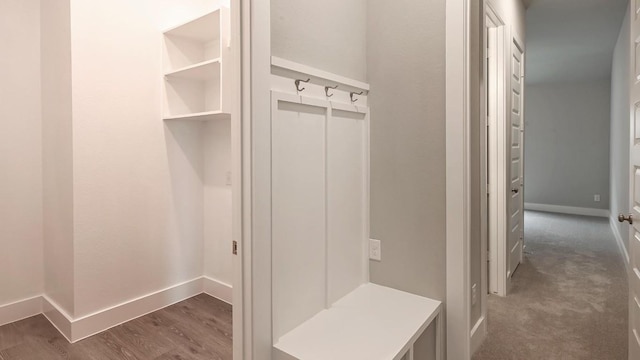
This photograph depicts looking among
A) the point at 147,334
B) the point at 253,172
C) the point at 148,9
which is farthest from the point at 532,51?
the point at 147,334

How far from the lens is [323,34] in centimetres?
172

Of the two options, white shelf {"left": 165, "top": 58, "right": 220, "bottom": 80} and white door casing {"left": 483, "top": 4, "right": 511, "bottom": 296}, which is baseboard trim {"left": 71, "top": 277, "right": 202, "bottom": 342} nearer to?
white shelf {"left": 165, "top": 58, "right": 220, "bottom": 80}

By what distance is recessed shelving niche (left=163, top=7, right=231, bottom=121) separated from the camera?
8.38 feet

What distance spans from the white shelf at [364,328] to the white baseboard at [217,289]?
4.57ft

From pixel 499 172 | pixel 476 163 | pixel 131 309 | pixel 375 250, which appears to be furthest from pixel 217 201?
pixel 499 172

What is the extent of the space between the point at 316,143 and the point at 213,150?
1.66 meters

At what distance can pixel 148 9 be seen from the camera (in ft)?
8.85

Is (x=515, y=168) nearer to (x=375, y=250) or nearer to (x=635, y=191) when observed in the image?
(x=635, y=191)

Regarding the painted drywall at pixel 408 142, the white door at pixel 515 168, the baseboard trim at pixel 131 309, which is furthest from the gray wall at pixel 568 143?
the baseboard trim at pixel 131 309

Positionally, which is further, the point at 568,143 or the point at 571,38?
the point at 568,143

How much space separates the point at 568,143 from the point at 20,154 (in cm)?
821

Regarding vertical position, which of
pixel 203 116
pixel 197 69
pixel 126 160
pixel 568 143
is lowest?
pixel 126 160

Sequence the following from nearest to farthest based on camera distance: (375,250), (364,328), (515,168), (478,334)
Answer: (364,328) → (375,250) → (478,334) → (515,168)

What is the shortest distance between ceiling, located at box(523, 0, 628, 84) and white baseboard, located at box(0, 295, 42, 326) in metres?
5.21
